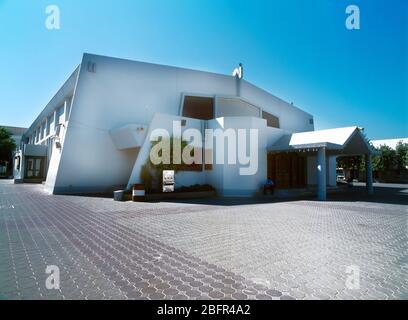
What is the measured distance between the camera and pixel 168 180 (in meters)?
17.3

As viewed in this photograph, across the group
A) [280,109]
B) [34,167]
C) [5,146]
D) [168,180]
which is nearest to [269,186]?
[168,180]

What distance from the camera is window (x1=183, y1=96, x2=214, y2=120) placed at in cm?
2499

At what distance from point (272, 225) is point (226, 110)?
62.7ft

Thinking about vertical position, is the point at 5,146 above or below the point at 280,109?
below

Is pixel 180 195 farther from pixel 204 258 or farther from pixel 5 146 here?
pixel 5 146

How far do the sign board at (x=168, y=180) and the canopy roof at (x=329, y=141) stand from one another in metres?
7.66

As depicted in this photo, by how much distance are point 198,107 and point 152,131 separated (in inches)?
428

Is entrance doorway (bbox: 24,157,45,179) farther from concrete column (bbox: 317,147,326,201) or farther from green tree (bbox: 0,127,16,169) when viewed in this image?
concrete column (bbox: 317,147,326,201)

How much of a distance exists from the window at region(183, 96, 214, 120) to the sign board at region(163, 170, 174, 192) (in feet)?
31.1

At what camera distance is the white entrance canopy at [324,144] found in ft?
51.7

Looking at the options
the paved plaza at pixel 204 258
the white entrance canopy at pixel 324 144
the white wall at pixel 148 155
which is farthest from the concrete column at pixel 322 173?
the white wall at pixel 148 155

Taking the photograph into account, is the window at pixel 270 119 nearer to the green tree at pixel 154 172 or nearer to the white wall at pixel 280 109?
the white wall at pixel 280 109

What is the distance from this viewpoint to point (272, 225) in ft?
26.2
